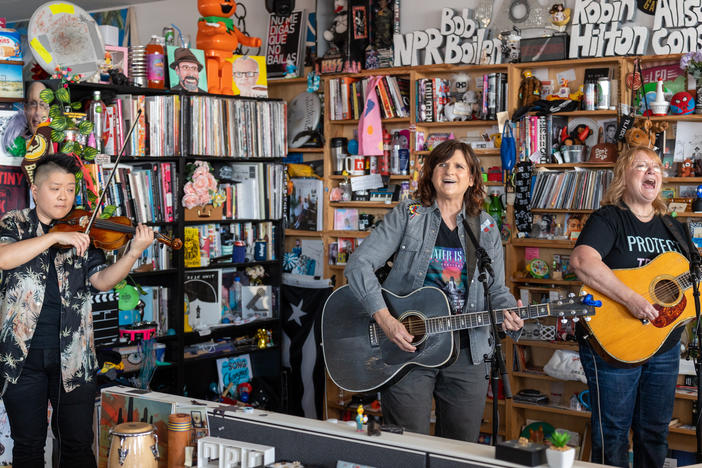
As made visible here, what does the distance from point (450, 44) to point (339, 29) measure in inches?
31.1

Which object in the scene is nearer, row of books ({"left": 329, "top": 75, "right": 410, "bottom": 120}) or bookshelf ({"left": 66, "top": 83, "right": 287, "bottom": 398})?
bookshelf ({"left": 66, "top": 83, "right": 287, "bottom": 398})

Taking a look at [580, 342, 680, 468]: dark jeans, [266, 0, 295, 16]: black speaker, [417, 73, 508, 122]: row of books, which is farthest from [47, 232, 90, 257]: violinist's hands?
[266, 0, 295, 16]: black speaker

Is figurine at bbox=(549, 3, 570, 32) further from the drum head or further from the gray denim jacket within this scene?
the drum head

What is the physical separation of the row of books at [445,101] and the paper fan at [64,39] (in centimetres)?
182

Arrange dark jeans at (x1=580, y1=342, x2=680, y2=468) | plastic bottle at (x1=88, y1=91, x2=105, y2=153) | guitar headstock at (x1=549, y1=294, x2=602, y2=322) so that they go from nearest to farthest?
1. guitar headstock at (x1=549, y1=294, x2=602, y2=322)
2. dark jeans at (x1=580, y1=342, x2=680, y2=468)
3. plastic bottle at (x1=88, y1=91, x2=105, y2=153)

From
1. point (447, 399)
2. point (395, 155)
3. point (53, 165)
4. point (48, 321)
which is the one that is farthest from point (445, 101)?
point (48, 321)

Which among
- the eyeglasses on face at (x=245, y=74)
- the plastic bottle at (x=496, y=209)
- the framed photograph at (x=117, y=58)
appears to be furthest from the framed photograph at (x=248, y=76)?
the plastic bottle at (x=496, y=209)

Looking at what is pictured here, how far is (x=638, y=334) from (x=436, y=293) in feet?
2.68

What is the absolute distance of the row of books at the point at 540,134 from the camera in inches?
170

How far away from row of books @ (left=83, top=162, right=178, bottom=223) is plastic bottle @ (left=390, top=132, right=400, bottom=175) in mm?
1322

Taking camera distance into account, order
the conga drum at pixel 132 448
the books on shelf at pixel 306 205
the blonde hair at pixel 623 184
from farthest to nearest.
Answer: the books on shelf at pixel 306 205 → the blonde hair at pixel 623 184 → the conga drum at pixel 132 448

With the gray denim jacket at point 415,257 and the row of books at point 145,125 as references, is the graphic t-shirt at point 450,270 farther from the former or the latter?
the row of books at point 145,125

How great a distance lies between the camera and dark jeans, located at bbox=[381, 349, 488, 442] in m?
2.76

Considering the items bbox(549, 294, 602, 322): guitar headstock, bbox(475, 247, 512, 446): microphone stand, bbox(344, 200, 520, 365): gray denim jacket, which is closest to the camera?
bbox(475, 247, 512, 446): microphone stand
